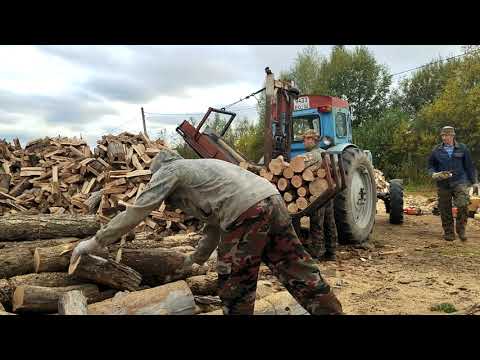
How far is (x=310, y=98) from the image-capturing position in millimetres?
7828

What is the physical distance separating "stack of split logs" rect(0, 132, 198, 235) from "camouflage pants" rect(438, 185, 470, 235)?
15.5 feet

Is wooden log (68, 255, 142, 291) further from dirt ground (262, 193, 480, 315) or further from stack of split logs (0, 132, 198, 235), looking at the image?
stack of split logs (0, 132, 198, 235)

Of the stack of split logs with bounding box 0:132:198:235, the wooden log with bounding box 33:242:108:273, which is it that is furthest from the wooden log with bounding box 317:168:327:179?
the stack of split logs with bounding box 0:132:198:235

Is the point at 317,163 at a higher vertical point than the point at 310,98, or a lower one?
lower

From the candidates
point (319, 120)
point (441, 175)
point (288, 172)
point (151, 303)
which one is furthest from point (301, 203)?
point (441, 175)

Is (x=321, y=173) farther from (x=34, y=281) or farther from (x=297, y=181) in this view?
(x=34, y=281)

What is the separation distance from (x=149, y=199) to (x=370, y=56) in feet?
108

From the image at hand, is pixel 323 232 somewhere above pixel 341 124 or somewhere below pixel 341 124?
below

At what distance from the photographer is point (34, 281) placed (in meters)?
3.96

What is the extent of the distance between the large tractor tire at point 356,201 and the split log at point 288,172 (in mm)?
1200

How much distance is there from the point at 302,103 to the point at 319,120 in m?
0.44

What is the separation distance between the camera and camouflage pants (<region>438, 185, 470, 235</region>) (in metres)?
7.67
